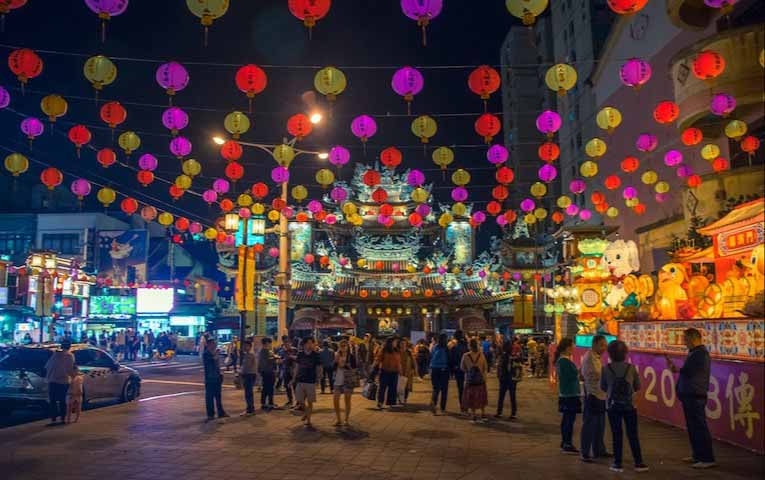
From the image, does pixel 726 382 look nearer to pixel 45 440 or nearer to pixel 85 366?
pixel 45 440

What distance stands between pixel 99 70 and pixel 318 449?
26.7ft

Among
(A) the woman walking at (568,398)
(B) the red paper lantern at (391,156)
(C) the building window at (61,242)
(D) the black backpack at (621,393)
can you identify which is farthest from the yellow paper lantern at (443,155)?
(C) the building window at (61,242)

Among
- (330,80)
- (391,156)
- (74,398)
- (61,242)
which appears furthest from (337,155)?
(61,242)

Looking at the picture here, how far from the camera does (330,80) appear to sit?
12.4 meters

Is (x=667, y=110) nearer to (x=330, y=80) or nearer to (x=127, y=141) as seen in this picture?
(x=330, y=80)

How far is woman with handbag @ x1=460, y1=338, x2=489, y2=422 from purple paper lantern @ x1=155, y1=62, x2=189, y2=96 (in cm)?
787

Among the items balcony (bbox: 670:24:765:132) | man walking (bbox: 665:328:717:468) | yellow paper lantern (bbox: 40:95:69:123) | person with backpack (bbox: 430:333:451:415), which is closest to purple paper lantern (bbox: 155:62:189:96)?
yellow paper lantern (bbox: 40:95:69:123)

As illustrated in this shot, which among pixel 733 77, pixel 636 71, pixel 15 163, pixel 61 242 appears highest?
pixel 733 77

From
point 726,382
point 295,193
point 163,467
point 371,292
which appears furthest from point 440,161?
point 371,292

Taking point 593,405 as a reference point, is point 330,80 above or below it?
above

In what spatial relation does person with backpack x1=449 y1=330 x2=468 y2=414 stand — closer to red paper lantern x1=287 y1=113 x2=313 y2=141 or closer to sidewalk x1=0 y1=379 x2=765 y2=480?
sidewalk x1=0 y1=379 x2=765 y2=480

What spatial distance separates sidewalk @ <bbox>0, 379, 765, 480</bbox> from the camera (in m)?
7.57

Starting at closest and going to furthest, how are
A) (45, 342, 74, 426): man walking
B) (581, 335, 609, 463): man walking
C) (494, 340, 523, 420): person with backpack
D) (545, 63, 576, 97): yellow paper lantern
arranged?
(581, 335, 609, 463): man walking < (45, 342, 74, 426): man walking < (494, 340, 523, 420): person with backpack < (545, 63, 576, 97): yellow paper lantern

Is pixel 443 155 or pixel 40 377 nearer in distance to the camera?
pixel 40 377
